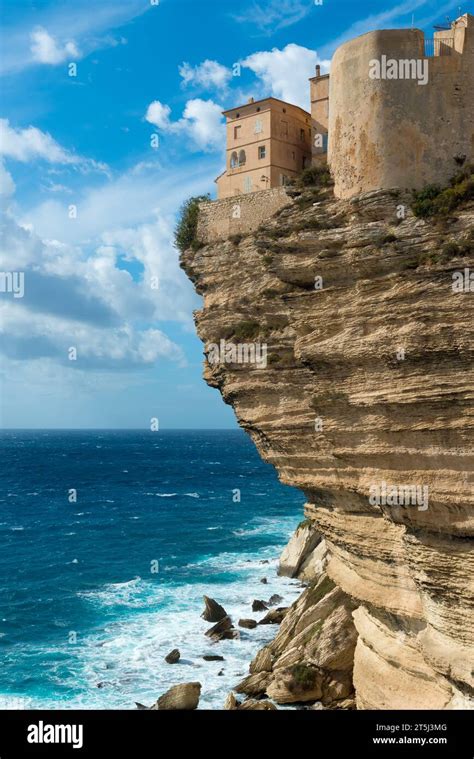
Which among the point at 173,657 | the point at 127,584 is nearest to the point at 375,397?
the point at 173,657

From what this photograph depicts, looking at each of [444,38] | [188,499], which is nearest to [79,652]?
[444,38]

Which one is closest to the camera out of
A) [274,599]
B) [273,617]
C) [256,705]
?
[256,705]

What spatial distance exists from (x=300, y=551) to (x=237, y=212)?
99.9 ft

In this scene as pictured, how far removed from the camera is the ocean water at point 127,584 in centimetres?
3316

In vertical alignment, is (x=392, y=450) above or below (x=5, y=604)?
above

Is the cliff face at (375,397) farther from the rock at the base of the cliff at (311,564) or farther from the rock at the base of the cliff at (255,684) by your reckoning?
the rock at the base of the cliff at (311,564)

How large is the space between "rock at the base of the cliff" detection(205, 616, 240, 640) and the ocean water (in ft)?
1.73

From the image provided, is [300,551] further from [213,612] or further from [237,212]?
[237,212]

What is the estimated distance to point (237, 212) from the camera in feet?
78.7

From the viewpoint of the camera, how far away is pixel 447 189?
1803 cm

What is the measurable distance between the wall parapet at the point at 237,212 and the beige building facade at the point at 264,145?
0.76 metres
